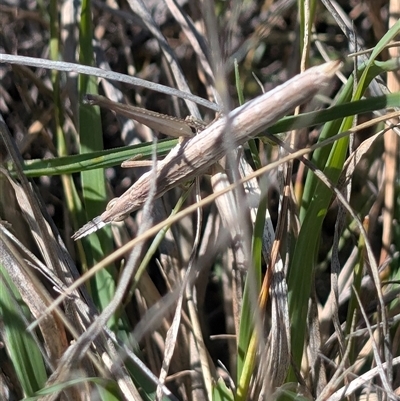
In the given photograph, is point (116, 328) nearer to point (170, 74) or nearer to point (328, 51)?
point (170, 74)

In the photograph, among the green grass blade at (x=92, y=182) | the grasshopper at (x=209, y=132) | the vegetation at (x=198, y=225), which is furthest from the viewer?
the green grass blade at (x=92, y=182)

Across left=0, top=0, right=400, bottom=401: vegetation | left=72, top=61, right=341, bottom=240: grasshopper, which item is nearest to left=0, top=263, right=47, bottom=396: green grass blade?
left=0, top=0, right=400, bottom=401: vegetation

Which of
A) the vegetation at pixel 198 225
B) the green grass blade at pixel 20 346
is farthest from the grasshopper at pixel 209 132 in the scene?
the green grass blade at pixel 20 346

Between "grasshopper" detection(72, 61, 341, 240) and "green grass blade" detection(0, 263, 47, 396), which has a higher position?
"grasshopper" detection(72, 61, 341, 240)

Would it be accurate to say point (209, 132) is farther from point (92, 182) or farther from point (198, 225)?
point (92, 182)

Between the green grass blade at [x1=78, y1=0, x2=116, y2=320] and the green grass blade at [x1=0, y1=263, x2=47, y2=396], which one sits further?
the green grass blade at [x1=78, y1=0, x2=116, y2=320]

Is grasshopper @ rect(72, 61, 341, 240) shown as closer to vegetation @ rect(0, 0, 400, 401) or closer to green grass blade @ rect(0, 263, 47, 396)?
vegetation @ rect(0, 0, 400, 401)

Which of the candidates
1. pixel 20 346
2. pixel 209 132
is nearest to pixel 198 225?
pixel 209 132

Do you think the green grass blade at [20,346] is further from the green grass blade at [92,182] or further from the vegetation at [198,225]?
the green grass blade at [92,182]
